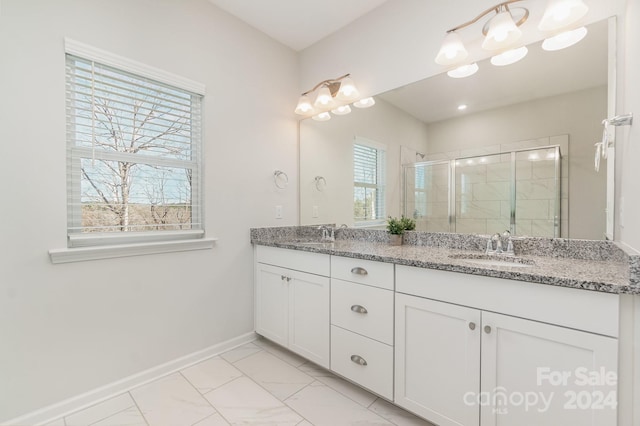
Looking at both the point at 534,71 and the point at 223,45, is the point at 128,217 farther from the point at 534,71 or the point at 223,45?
the point at 534,71

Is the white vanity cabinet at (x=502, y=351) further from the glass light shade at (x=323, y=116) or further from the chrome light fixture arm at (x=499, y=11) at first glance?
the glass light shade at (x=323, y=116)

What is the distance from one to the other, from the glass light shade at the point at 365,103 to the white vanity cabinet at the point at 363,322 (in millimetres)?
1289

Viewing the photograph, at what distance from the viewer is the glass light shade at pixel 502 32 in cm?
149

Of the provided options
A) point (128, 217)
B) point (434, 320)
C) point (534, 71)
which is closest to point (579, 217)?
point (534, 71)

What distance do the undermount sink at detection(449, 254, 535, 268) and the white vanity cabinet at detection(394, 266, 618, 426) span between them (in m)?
0.32

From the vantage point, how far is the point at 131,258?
1748 millimetres

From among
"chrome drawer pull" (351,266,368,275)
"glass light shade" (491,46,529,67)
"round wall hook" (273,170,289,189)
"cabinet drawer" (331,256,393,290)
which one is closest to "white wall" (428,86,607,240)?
"glass light shade" (491,46,529,67)

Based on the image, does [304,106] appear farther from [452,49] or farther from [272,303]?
[272,303]

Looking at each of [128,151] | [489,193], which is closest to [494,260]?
[489,193]

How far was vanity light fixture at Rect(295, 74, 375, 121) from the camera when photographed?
229cm

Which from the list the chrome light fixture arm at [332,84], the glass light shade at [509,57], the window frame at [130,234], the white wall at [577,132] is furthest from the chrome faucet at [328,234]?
the glass light shade at [509,57]

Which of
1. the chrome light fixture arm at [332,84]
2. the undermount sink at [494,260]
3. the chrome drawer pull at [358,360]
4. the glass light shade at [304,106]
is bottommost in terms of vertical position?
the chrome drawer pull at [358,360]

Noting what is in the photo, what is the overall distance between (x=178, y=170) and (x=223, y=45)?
105 cm

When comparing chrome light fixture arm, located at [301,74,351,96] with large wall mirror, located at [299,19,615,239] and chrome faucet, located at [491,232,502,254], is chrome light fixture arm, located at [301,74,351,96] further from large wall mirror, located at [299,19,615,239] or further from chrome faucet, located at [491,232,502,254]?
chrome faucet, located at [491,232,502,254]
